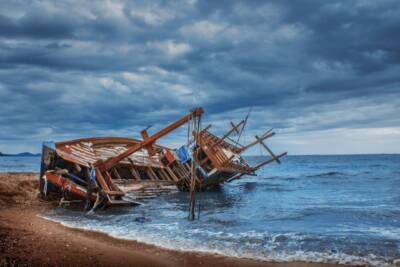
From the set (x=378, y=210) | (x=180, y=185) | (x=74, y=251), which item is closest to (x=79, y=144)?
(x=180, y=185)

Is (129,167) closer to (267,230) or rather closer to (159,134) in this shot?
(159,134)

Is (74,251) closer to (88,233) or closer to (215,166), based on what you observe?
(88,233)

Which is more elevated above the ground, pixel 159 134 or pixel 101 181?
pixel 159 134

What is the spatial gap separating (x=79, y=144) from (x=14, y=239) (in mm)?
13284

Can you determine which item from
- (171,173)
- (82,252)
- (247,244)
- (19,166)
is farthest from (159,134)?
(19,166)

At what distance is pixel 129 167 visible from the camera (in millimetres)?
20953

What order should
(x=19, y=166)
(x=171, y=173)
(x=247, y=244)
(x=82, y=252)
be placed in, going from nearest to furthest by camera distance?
(x=82, y=252) → (x=247, y=244) → (x=171, y=173) → (x=19, y=166)

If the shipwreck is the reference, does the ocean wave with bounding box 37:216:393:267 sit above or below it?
below

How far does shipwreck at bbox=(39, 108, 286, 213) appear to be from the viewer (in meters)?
14.8

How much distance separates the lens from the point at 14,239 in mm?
7539

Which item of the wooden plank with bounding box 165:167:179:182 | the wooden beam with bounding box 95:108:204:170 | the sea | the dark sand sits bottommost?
the sea

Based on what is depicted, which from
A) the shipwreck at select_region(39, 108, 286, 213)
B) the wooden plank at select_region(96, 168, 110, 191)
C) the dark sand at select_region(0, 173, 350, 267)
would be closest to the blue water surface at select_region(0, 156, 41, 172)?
the shipwreck at select_region(39, 108, 286, 213)

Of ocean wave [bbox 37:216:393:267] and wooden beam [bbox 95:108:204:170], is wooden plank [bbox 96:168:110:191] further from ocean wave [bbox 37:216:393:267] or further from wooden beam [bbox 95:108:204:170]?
ocean wave [bbox 37:216:393:267]

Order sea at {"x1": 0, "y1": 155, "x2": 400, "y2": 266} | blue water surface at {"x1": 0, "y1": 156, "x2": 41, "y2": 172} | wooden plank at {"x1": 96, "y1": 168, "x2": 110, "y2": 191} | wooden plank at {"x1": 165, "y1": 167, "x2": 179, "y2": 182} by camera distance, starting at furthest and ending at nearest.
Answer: blue water surface at {"x1": 0, "y1": 156, "x2": 41, "y2": 172}, wooden plank at {"x1": 165, "y1": 167, "x2": 179, "y2": 182}, wooden plank at {"x1": 96, "y1": 168, "x2": 110, "y2": 191}, sea at {"x1": 0, "y1": 155, "x2": 400, "y2": 266}
